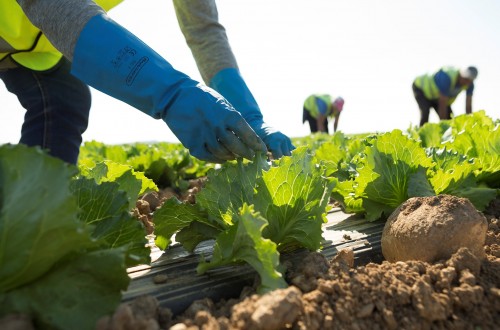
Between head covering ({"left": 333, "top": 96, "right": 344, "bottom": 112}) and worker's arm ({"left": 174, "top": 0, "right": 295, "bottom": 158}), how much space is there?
53.6 feet

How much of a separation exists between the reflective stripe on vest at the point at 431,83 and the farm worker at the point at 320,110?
629cm

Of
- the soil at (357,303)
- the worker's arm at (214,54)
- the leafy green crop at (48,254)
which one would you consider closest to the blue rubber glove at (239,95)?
the worker's arm at (214,54)

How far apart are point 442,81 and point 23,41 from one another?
1126 centimetres

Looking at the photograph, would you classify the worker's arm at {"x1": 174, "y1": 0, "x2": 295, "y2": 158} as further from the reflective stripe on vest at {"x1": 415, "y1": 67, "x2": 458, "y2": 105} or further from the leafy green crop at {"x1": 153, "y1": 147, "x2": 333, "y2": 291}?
the reflective stripe on vest at {"x1": 415, "y1": 67, "x2": 458, "y2": 105}

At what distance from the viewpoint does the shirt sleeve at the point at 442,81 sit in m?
11.9

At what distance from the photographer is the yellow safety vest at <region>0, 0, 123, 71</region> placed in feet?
7.91

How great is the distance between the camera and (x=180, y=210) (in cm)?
175

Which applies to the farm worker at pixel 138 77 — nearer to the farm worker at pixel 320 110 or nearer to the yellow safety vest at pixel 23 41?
the yellow safety vest at pixel 23 41

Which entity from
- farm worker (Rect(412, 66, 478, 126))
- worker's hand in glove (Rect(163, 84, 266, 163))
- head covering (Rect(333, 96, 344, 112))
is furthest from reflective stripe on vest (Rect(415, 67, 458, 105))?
worker's hand in glove (Rect(163, 84, 266, 163))

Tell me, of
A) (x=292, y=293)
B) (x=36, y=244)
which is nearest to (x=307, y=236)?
(x=292, y=293)

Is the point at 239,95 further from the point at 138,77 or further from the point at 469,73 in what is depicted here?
the point at 469,73

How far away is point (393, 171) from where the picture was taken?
2111 mm

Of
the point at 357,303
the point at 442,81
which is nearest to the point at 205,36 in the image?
the point at 357,303

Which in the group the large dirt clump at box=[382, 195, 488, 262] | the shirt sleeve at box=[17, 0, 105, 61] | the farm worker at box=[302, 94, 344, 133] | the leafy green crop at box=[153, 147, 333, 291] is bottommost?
the large dirt clump at box=[382, 195, 488, 262]
